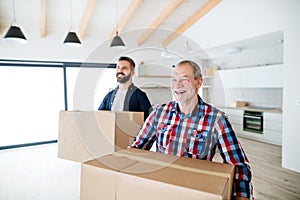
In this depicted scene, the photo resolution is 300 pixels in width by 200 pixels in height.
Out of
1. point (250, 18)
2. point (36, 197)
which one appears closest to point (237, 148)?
point (36, 197)

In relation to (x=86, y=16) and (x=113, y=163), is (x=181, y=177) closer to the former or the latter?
(x=113, y=163)

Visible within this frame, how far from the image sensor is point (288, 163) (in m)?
3.34

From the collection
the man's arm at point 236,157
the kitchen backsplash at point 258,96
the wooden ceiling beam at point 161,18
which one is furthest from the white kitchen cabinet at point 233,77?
the man's arm at point 236,157

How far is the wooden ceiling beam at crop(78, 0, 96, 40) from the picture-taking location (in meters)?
3.97

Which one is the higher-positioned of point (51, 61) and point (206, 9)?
point (206, 9)

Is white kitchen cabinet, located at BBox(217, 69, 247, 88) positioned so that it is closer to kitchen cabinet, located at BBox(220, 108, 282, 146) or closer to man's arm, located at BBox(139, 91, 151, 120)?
kitchen cabinet, located at BBox(220, 108, 282, 146)

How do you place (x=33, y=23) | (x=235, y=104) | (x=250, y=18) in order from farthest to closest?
(x=235, y=104) < (x=33, y=23) < (x=250, y=18)

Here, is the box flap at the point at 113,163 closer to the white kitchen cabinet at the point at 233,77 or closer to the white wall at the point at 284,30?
the white wall at the point at 284,30

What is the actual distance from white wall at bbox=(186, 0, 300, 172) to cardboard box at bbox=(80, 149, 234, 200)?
322 centimetres

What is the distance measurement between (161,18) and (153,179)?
4735 mm

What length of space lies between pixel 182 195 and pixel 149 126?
0.61 metres

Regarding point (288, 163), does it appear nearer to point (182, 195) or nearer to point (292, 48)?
point (292, 48)

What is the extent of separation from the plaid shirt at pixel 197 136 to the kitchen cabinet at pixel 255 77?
4.20 metres

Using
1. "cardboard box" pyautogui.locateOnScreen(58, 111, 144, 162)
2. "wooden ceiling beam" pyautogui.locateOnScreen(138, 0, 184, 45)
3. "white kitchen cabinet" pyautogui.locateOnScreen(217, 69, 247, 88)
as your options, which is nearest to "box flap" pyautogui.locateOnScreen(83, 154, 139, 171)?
"cardboard box" pyautogui.locateOnScreen(58, 111, 144, 162)
